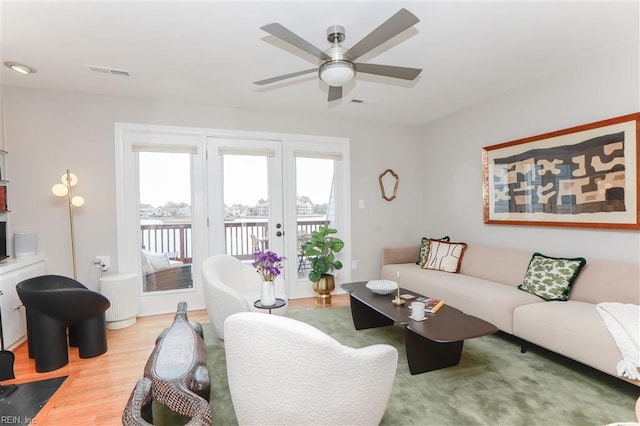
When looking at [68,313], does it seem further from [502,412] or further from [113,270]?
[502,412]

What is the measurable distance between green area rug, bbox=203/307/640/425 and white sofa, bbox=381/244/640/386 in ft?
0.58

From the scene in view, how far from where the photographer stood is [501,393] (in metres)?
2.04

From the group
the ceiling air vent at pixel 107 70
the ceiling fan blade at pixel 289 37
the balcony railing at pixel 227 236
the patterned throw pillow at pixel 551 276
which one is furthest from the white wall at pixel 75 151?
the patterned throw pillow at pixel 551 276

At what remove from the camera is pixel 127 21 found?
217cm

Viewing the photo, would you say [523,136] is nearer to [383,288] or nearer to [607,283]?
[607,283]

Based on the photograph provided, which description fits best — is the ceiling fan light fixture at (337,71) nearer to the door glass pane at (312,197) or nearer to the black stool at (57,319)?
Answer: the door glass pane at (312,197)

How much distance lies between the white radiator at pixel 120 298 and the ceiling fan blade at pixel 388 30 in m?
3.09

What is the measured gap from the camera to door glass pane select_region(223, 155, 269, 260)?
13.4 ft

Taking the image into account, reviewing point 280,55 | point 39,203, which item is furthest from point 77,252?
point 280,55

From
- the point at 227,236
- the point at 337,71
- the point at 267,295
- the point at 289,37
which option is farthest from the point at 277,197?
the point at 289,37

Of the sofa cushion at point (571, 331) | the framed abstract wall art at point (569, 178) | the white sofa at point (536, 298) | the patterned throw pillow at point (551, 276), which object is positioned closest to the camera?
the sofa cushion at point (571, 331)

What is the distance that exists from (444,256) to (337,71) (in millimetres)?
2771

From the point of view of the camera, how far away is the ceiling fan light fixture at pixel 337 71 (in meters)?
2.04

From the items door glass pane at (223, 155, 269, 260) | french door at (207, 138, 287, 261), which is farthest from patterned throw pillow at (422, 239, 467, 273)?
door glass pane at (223, 155, 269, 260)
